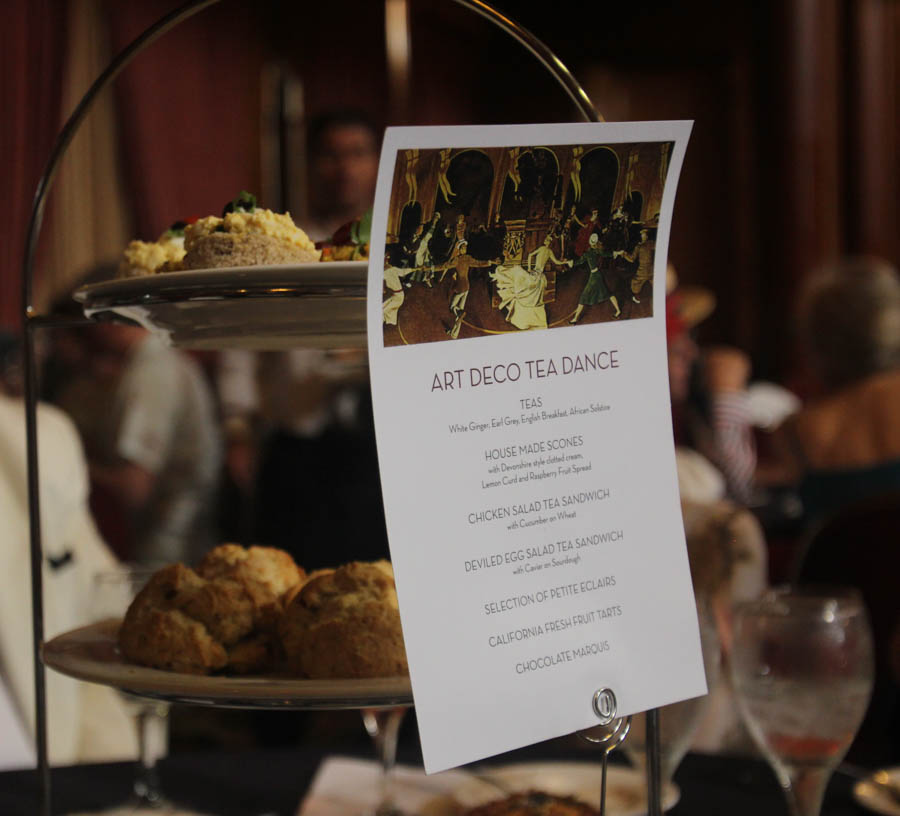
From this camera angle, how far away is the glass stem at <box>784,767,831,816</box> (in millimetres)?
890

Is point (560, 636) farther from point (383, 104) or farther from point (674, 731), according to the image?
point (383, 104)

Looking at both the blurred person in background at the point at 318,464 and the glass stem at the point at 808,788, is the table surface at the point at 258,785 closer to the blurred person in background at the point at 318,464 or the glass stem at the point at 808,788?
the glass stem at the point at 808,788

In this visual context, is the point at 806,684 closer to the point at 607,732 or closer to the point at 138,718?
the point at 607,732

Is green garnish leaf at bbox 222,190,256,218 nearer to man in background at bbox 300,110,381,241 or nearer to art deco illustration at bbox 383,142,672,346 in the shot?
art deco illustration at bbox 383,142,672,346

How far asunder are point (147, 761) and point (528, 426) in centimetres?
65

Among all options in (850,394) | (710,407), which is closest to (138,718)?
(850,394)

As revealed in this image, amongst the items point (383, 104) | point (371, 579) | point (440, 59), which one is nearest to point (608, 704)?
point (371, 579)

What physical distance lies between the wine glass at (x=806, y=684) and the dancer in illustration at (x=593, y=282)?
0.40m

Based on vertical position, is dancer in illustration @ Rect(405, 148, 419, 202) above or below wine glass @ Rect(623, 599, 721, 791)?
above

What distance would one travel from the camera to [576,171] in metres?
0.59

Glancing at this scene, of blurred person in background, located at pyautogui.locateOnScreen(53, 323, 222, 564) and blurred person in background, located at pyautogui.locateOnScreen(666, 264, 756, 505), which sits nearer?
blurred person in background, located at pyautogui.locateOnScreen(666, 264, 756, 505)

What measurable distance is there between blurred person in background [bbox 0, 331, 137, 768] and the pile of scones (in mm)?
671

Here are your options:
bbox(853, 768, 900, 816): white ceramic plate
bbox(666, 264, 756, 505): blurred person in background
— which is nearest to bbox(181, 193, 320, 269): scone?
bbox(853, 768, 900, 816): white ceramic plate

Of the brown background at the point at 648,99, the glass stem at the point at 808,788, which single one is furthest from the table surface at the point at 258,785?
the brown background at the point at 648,99
